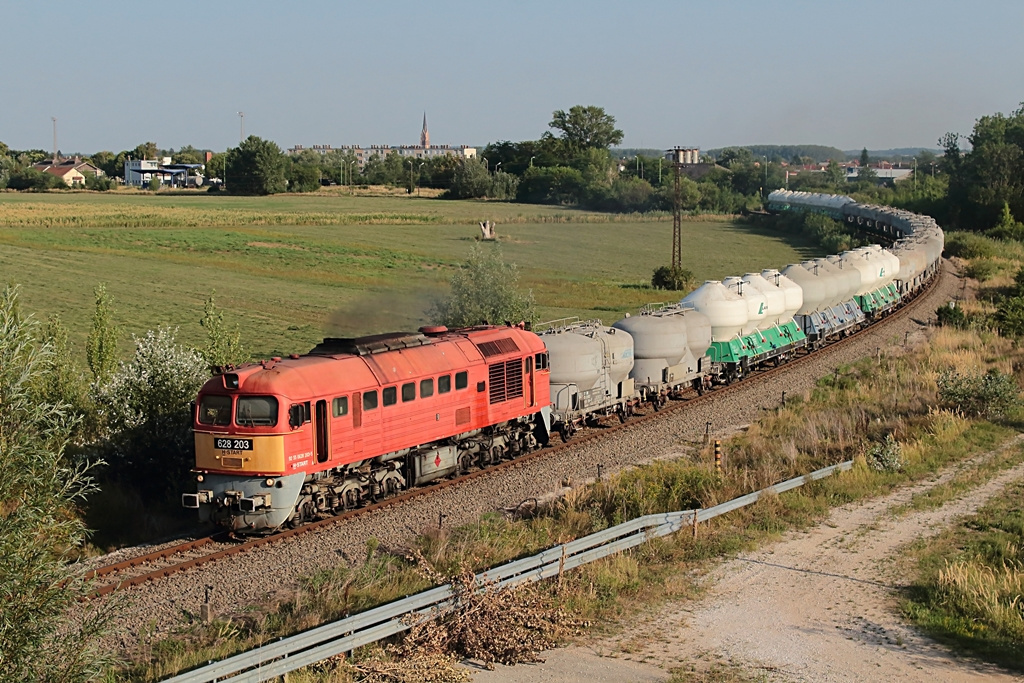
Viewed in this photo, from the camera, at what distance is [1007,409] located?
96.7ft

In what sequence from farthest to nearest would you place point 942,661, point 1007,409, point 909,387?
1. point 909,387
2. point 1007,409
3. point 942,661

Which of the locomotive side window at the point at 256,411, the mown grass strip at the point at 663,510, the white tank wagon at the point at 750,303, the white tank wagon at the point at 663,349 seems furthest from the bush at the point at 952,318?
the locomotive side window at the point at 256,411

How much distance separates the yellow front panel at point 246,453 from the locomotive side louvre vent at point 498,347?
707 cm

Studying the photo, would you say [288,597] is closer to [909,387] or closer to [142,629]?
[142,629]

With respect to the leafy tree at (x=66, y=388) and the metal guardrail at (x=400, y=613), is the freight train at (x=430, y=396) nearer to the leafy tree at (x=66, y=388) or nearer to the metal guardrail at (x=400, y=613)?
the metal guardrail at (x=400, y=613)

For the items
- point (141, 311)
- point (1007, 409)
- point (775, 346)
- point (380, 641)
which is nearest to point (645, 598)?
point (380, 641)

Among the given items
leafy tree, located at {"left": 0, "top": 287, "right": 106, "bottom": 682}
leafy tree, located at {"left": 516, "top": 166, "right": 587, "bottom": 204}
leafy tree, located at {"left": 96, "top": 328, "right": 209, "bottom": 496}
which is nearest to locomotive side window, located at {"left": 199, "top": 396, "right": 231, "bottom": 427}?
leafy tree, located at {"left": 96, "top": 328, "right": 209, "bottom": 496}

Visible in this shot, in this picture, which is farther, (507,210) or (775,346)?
(507,210)

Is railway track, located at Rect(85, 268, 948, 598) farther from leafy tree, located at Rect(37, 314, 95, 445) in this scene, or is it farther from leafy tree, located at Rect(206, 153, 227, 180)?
leafy tree, located at Rect(206, 153, 227, 180)

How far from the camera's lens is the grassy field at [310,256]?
51562 millimetres

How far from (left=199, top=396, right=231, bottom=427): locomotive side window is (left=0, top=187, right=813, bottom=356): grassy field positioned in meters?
13.3

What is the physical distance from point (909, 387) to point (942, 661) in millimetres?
21846

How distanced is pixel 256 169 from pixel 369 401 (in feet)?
429

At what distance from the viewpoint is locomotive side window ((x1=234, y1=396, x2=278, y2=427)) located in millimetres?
19672
